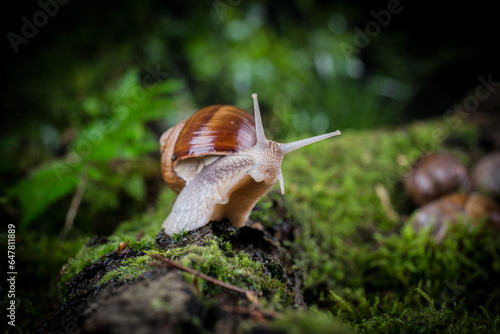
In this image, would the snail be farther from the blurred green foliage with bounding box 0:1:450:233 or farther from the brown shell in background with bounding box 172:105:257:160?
the blurred green foliage with bounding box 0:1:450:233

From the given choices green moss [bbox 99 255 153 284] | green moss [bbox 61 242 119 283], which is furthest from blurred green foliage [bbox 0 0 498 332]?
green moss [bbox 99 255 153 284]

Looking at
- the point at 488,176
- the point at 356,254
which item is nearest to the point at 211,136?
the point at 356,254

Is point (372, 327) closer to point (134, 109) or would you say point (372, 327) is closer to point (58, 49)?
point (134, 109)

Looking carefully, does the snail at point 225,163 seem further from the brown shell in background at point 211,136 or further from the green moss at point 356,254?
the green moss at point 356,254

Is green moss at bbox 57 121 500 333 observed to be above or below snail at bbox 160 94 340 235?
below

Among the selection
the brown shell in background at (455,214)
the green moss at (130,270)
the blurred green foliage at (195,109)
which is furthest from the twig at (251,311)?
the brown shell in background at (455,214)

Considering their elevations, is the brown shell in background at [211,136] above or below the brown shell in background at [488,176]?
above
